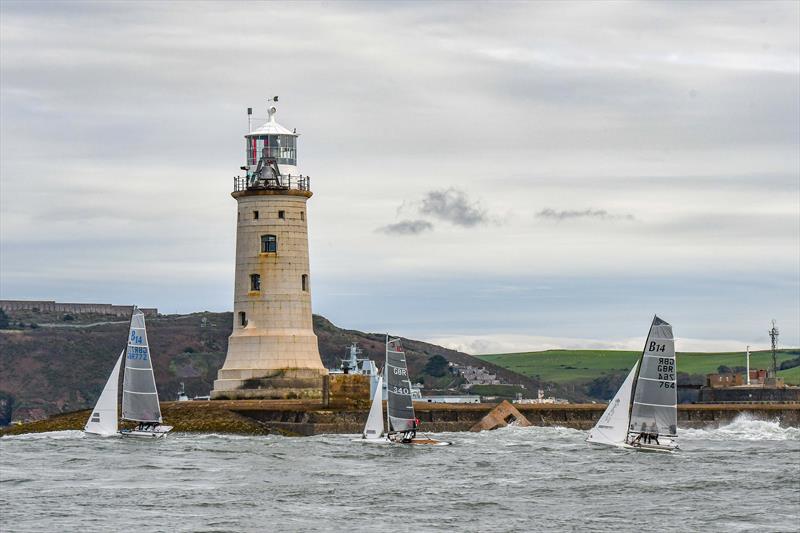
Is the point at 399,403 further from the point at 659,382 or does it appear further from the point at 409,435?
the point at 659,382

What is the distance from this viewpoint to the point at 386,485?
51.6 metres

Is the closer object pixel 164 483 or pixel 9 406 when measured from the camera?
pixel 164 483

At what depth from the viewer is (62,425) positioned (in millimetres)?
74312

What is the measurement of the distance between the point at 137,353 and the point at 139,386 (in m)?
1.55

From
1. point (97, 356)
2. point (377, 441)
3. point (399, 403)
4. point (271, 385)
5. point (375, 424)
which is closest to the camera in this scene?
point (377, 441)

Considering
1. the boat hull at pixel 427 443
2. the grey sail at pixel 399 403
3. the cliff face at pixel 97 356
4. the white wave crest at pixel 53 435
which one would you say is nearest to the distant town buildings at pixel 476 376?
the cliff face at pixel 97 356

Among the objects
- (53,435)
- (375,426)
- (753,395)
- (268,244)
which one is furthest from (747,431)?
(53,435)

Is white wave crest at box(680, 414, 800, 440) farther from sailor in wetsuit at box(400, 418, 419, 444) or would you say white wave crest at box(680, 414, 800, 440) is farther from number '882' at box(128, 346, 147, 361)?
number '882' at box(128, 346, 147, 361)

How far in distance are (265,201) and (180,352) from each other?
91.9 meters

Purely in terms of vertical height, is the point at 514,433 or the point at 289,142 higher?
the point at 289,142

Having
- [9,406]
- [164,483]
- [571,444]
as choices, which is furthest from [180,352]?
[164,483]

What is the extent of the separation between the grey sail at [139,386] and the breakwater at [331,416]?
2.05 m

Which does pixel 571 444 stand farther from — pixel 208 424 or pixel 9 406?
pixel 9 406

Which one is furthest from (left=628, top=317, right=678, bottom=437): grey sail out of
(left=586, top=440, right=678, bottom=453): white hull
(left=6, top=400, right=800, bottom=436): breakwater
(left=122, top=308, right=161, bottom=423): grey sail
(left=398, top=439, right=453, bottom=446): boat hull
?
(left=122, top=308, right=161, bottom=423): grey sail
